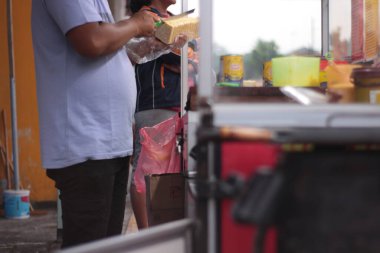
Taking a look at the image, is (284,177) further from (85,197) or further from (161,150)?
(161,150)

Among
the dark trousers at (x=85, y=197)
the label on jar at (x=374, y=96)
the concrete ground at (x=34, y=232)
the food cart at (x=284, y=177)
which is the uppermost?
the label on jar at (x=374, y=96)

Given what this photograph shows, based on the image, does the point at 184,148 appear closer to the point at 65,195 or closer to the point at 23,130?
the point at 65,195

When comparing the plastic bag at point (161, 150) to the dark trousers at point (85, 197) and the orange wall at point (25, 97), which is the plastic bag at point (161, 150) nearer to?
the dark trousers at point (85, 197)

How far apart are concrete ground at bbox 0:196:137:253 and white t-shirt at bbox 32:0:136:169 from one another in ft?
7.59

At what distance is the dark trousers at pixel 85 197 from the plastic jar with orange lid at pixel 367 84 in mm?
929

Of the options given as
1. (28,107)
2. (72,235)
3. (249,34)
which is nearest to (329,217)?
(249,34)

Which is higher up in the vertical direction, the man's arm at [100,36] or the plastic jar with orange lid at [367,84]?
the man's arm at [100,36]

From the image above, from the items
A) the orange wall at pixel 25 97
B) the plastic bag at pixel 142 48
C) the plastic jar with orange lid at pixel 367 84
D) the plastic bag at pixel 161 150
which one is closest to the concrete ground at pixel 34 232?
the orange wall at pixel 25 97

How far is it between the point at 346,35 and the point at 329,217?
1.74 metres

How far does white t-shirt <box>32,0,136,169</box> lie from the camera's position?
234 centimetres

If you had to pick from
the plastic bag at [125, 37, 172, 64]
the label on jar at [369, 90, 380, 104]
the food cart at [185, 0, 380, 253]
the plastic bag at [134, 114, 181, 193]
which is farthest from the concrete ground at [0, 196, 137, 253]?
the food cart at [185, 0, 380, 253]

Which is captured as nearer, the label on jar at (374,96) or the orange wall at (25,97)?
the label on jar at (374,96)

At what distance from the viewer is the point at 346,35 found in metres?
2.95

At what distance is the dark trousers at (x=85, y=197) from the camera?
2342 millimetres
